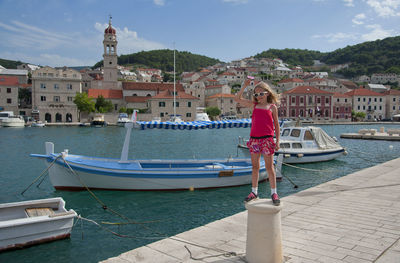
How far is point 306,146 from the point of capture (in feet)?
70.5

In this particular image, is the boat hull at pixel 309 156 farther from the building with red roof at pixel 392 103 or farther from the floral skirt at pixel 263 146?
the building with red roof at pixel 392 103

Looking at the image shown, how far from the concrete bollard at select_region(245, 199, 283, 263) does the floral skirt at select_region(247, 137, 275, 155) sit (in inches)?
42.4

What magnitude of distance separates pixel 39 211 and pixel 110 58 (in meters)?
81.4

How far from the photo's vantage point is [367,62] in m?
185

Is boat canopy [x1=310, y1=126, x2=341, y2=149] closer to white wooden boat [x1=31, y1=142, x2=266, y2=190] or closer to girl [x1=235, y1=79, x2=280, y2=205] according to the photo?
white wooden boat [x1=31, y1=142, x2=266, y2=190]

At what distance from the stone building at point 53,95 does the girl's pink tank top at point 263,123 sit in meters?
77.2

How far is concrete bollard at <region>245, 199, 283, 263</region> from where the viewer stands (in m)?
4.23

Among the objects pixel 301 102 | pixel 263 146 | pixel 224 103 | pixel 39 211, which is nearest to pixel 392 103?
pixel 301 102

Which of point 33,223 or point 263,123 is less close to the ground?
point 263,123

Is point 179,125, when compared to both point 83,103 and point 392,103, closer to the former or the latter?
point 83,103

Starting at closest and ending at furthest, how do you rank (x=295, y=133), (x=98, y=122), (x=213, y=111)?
(x=295, y=133), (x=98, y=122), (x=213, y=111)

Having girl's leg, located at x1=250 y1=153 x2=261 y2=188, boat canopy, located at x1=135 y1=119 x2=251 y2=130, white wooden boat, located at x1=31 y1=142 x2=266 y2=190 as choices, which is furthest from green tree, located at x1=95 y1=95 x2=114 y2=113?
girl's leg, located at x1=250 y1=153 x2=261 y2=188

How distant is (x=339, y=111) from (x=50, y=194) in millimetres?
92724

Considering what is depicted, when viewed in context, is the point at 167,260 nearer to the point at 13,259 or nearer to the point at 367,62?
the point at 13,259
